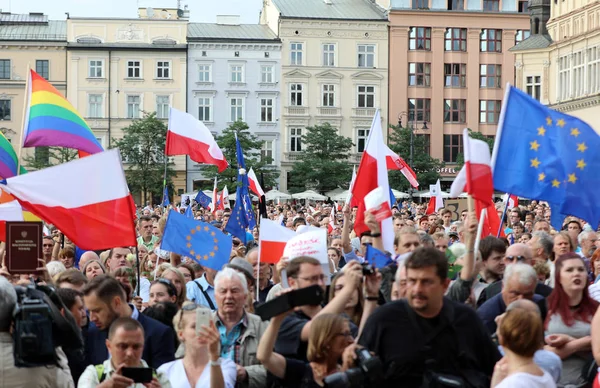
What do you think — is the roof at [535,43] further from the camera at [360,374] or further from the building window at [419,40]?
the camera at [360,374]

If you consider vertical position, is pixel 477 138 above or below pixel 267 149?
above

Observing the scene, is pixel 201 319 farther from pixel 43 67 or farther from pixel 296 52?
pixel 296 52

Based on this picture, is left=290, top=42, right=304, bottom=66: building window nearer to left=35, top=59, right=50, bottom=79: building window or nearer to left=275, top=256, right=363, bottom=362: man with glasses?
left=35, top=59, right=50, bottom=79: building window

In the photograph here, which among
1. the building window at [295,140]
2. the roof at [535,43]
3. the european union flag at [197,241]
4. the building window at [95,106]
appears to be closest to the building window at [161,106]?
the building window at [95,106]

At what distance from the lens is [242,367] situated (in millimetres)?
7461

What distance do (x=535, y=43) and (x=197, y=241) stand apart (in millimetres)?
57017

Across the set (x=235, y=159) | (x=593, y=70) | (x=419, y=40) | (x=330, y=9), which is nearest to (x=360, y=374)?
(x=593, y=70)

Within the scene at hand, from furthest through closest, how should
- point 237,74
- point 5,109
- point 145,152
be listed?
point 237,74
point 5,109
point 145,152

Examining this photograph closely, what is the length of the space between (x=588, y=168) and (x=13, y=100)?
66.5 m

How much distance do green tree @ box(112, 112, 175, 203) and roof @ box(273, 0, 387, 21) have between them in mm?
11455

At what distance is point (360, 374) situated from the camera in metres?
5.99

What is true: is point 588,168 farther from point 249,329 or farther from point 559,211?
point 249,329

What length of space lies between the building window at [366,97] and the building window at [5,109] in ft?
72.5

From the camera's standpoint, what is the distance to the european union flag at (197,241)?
12.6 meters
